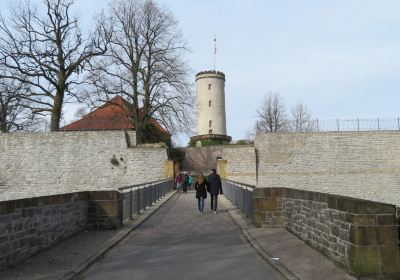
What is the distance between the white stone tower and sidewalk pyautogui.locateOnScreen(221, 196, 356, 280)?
1602 inches

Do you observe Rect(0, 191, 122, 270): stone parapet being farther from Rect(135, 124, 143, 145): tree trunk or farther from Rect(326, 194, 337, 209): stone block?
Rect(135, 124, 143, 145): tree trunk

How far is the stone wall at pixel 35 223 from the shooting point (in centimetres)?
724

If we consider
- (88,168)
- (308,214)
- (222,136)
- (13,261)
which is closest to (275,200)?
(308,214)

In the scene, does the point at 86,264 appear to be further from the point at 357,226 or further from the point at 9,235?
the point at 357,226

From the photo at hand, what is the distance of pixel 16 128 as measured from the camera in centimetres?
4759

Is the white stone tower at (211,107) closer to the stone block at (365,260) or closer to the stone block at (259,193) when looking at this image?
the stone block at (259,193)

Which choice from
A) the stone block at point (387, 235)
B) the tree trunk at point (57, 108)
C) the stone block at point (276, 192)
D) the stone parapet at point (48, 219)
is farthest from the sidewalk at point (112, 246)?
the tree trunk at point (57, 108)

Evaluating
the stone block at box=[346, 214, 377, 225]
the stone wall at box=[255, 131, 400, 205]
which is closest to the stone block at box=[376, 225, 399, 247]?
the stone block at box=[346, 214, 377, 225]

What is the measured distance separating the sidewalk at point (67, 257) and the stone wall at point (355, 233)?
4024 millimetres

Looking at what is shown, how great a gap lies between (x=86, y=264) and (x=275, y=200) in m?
5.45

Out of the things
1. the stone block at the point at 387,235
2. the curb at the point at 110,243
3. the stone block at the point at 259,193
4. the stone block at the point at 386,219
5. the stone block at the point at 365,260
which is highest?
the stone block at the point at 259,193

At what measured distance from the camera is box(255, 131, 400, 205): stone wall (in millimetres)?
36094

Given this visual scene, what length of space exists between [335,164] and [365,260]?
30.9 m

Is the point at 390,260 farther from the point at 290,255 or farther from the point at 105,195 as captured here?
the point at 105,195
